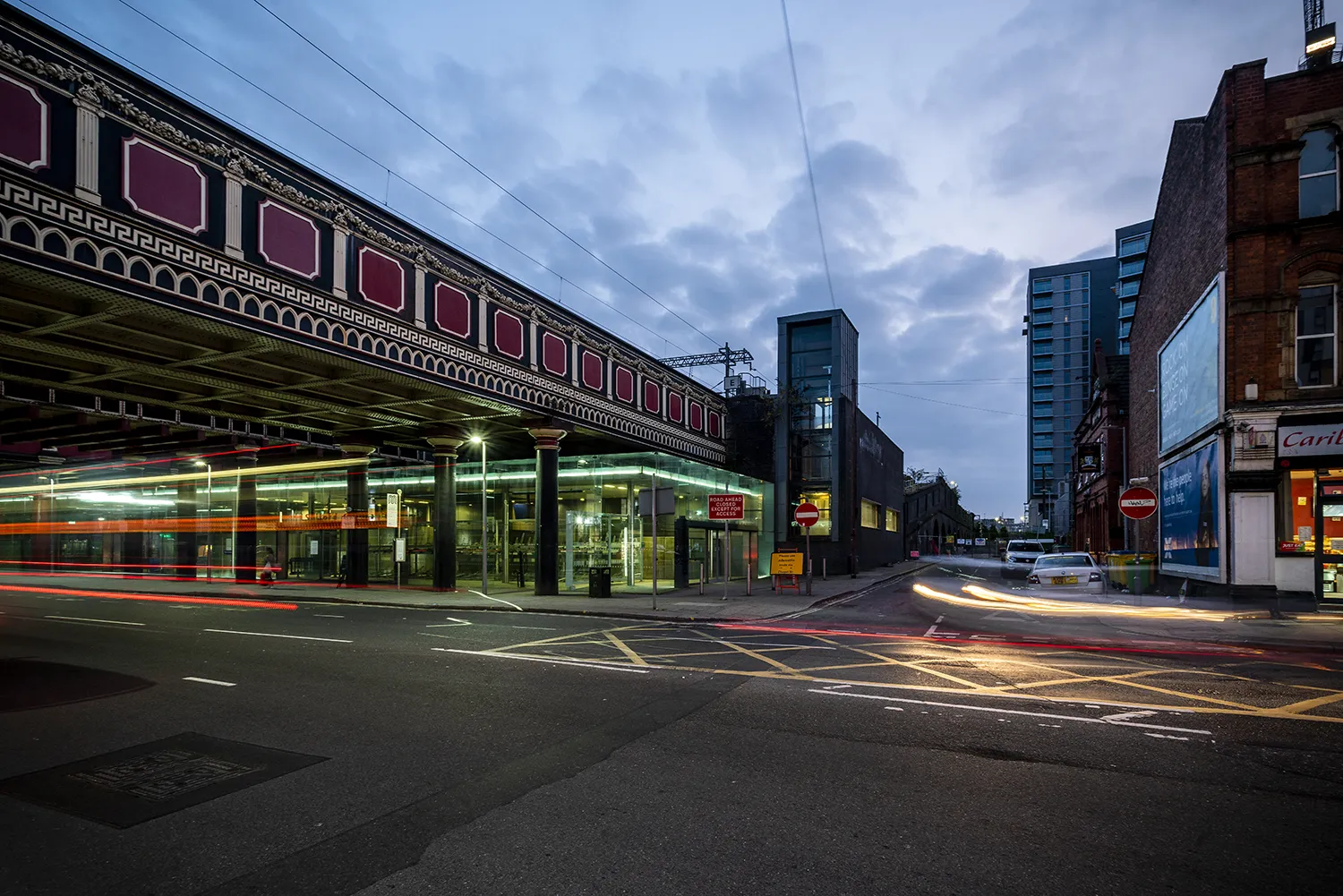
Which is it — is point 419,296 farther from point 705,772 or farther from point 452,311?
point 705,772

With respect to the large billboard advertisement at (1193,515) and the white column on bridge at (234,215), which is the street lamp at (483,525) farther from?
the large billboard advertisement at (1193,515)

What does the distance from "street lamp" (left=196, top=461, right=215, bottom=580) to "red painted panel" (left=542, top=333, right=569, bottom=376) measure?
63.6 feet

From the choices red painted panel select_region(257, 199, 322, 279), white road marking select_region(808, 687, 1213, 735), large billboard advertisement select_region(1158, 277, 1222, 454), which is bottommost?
white road marking select_region(808, 687, 1213, 735)

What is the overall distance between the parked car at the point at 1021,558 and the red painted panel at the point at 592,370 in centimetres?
1950

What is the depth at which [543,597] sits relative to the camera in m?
23.1

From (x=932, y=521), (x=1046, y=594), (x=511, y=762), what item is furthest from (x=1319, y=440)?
(x=932, y=521)

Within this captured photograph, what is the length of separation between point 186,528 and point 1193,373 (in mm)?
42814

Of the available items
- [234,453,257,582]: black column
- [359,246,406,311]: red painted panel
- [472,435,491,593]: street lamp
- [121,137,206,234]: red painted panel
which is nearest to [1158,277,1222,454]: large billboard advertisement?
[472,435,491,593]: street lamp

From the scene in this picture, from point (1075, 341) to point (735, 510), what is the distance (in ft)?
424

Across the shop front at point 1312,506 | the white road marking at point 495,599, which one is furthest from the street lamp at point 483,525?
the shop front at point 1312,506

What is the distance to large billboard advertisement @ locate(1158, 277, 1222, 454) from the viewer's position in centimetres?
2044

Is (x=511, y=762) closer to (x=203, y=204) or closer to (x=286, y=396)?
(x=203, y=204)

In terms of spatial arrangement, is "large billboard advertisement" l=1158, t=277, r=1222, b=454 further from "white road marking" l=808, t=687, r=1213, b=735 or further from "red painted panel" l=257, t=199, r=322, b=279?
"red painted panel" l=257, t=199, r=322, b=279

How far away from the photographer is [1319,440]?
59.9 feet
